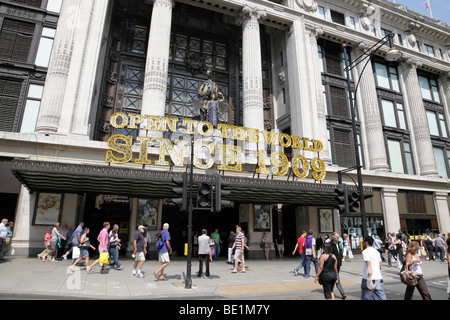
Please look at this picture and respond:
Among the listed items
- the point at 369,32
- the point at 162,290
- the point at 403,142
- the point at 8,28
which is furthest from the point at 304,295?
the point at 369,32

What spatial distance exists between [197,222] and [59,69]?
15032mm

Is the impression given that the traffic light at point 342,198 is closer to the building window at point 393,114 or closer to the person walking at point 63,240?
the person walking at point 63,240

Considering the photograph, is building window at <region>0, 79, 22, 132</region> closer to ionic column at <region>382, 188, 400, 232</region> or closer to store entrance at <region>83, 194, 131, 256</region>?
store entrance at <region>83, 194, 131, 256</region>

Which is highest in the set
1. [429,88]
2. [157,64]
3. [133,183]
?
[429,88]

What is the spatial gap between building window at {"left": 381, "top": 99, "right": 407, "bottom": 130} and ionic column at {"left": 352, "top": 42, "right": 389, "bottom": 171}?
1631 millimetres

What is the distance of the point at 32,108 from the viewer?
63.3 feet

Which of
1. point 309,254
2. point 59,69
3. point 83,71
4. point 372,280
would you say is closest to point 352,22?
point 83,71

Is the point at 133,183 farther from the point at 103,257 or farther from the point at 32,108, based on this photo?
the point at 32,108

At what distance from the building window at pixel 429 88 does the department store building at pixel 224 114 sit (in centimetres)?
19

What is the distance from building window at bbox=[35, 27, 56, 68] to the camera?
20163 millimetres

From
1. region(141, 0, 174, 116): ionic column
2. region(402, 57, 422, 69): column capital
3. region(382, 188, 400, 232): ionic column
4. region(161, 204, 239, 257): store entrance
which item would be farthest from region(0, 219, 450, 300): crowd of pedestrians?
region(402, 57, 422, 69): column capital

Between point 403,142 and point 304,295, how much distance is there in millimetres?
27921

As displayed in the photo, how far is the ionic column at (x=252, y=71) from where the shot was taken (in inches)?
896
